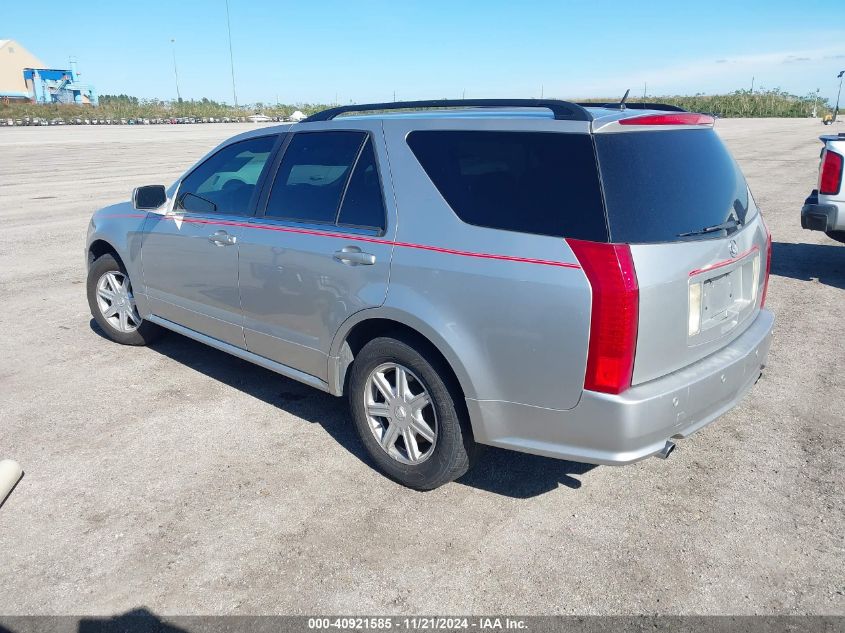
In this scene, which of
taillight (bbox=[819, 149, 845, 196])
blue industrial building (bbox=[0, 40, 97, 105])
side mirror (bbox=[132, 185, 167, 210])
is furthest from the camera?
blue industrial building (bbox=[0, 40, 97, 105])

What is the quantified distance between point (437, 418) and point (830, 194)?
620 centimetres

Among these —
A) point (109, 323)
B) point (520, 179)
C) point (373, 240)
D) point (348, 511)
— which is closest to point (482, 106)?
point (520, 179)

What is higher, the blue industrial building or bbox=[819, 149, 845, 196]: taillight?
the blue industrial building

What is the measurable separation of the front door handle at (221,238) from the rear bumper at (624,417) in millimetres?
2074

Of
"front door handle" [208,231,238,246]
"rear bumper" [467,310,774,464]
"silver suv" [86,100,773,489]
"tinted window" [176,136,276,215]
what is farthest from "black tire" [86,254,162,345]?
"rear bumper" [467,310,774,464]

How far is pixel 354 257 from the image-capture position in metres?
3.68

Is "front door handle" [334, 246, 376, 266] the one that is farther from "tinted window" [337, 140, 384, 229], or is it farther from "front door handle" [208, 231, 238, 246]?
"front door handle" [208, 231, 238, 246]

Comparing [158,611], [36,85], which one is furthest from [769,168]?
[36,85]

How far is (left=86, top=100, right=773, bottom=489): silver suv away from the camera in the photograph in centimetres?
291

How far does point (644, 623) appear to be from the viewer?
109 inches

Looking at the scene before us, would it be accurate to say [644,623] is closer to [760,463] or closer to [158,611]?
[760,463]

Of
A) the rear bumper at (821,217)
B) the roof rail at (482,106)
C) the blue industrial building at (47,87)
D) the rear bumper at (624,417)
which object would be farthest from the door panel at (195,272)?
the blue industrial building at (47,87)

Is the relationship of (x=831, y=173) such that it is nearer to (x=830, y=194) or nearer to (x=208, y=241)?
(x=830, y=194)

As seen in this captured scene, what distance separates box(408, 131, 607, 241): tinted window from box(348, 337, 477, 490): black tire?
28.9 inches
